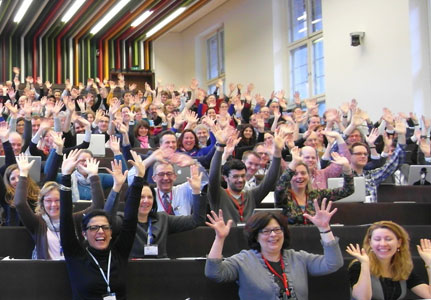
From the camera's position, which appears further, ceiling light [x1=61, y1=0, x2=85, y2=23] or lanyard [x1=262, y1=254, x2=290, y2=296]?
ceiling light [x1=61, y1=0, x2=85, y2=23]

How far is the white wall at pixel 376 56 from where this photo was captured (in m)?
8.62

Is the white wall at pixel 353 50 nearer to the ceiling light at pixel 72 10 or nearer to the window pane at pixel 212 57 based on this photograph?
the window pane at pixel 212 57

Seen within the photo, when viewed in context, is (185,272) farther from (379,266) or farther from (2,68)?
(2,68)

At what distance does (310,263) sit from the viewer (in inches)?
117

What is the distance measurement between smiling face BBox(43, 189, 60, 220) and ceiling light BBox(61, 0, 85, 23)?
936 centimetres

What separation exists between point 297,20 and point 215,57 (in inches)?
138

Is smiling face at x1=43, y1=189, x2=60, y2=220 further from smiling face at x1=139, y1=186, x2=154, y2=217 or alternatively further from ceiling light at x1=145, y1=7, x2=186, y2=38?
ceiling light at x1=145, y1=7, x2=186, y2=38

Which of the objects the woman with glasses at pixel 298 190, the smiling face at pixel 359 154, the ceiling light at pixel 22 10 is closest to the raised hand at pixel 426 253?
the woman with glasses at pixel 298 190

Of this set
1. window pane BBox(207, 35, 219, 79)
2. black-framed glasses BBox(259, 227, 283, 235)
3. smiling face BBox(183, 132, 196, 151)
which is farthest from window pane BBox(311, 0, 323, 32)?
black-framed glasses BBox(259, 227, 283, 235)

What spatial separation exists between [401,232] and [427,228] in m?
0.90

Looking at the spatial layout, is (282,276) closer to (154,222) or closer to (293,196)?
(154,222)

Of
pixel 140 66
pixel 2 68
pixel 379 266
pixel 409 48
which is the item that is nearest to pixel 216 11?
pixel 140 66

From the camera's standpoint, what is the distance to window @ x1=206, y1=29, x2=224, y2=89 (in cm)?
1454

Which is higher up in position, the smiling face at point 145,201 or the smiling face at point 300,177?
the smiling face at point 300,177
